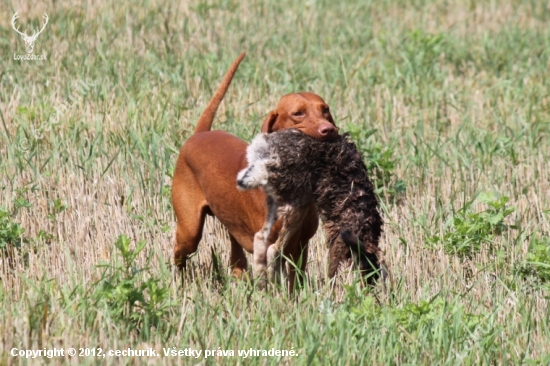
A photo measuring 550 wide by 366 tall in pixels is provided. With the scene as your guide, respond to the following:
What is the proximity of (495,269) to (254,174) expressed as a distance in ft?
5.85

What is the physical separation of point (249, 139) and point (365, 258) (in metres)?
2.68

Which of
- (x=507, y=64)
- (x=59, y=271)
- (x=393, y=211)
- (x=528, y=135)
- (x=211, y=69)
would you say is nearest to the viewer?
(x=59, y=271)

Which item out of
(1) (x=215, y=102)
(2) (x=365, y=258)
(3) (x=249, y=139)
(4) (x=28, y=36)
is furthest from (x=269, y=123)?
(4) (x=28, y=36)

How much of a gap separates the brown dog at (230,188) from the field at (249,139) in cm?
24

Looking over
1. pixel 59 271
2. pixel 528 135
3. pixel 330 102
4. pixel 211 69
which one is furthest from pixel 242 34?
pixel 59 271

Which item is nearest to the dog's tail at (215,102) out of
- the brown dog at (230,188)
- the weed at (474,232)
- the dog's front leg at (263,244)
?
the brown dog at (230,188)

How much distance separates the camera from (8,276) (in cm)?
527

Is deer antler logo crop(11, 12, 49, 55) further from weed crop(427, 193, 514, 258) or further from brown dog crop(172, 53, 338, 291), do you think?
weed crop(427, 193, 514, 258)

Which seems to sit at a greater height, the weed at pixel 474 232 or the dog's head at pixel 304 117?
the dog's head at pixel 304 117

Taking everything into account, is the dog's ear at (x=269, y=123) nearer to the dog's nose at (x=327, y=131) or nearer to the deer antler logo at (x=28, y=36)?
the dog's nose at (x=327, y=131)

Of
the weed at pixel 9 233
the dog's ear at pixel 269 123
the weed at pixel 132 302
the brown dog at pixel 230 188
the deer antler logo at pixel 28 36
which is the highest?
the deer antler logo at pixel 28 36

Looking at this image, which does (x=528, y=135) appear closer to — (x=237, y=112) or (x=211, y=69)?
(x=237, y=112)

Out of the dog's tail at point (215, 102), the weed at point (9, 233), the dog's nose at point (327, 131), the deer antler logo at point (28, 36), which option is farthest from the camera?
the deer antler logo at point (28, 36)

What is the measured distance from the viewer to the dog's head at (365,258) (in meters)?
4.49
